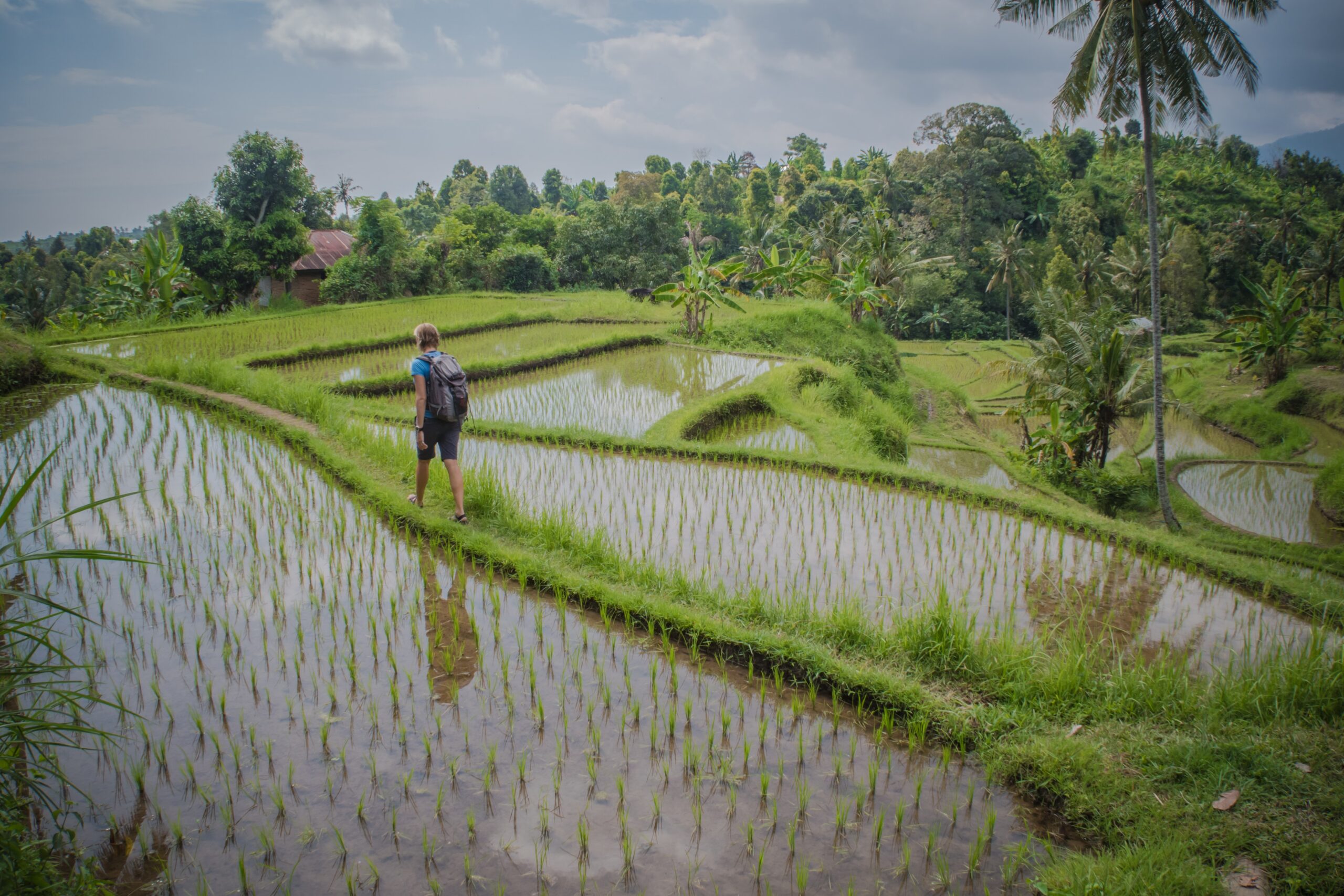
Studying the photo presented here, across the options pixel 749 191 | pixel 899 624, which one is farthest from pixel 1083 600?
pixel 749 191

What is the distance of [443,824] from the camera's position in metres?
2.85

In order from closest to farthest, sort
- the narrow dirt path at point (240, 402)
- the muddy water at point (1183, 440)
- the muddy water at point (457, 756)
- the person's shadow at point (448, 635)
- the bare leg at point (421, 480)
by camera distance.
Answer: the muddy water at point (457, 756) < the person's shadow at point (448, 635) < the bare leg at point (421, 480) < the narrow dirt path at point (240, 402) < the muddy water at point (1183, 440)

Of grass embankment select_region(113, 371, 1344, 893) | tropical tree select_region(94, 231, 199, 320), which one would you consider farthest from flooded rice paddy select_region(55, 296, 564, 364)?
grass embankment select_region(113, 371, 1344, 893)

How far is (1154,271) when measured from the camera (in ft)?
32.2

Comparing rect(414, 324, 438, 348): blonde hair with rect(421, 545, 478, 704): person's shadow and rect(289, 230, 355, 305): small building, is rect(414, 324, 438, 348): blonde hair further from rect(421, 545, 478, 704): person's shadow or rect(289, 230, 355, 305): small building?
rect(289, 230, 355, 305): small building

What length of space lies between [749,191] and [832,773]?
134 feet

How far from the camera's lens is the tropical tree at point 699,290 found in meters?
14.9

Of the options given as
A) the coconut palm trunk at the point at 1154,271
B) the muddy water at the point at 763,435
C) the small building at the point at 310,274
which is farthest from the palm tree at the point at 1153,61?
the small building at the point at 310,274

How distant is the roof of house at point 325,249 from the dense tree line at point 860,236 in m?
0.98

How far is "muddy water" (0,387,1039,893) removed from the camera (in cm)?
268

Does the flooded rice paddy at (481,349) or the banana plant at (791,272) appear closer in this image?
the flooded rice paddy at (481,349)

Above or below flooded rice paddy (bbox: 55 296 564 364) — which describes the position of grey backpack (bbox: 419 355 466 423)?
below

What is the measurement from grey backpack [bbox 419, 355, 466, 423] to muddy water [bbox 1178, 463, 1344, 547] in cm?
1080

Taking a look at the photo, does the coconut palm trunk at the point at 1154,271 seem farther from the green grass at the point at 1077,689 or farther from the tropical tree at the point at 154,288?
the tropical tree at the point at 154,288
